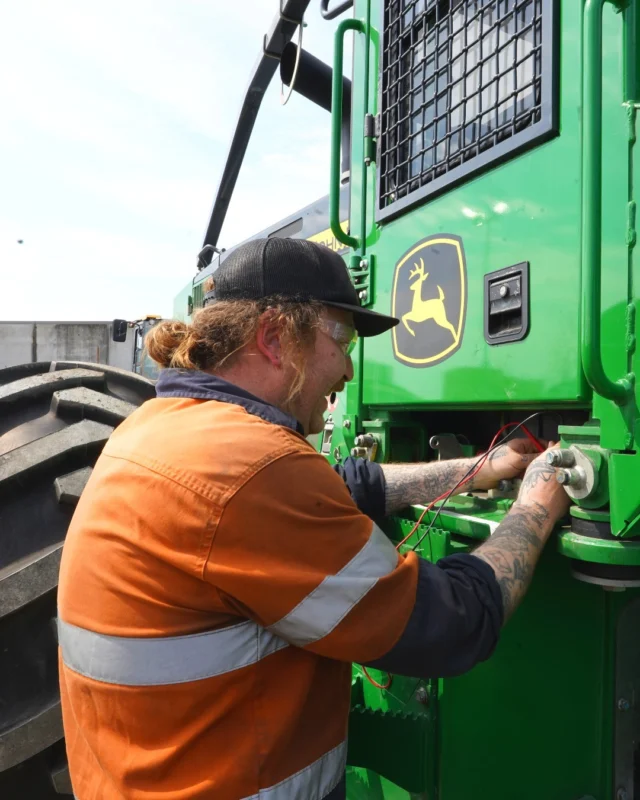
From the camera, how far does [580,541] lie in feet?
4.30

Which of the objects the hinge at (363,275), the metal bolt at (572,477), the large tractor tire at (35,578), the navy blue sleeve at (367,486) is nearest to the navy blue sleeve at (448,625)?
the metal bolt at (572,477)

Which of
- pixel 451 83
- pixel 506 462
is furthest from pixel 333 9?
pixel 506 462

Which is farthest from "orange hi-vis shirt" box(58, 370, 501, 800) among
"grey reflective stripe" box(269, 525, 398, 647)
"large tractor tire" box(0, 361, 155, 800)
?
"large tractor tire" box(0, 361, 155, 800)

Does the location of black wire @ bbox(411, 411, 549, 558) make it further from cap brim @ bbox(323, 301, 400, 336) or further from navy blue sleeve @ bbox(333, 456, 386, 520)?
cap brim @ bbox(323, 301, 400, 336)

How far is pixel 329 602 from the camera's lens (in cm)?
113

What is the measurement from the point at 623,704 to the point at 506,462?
2.03 feet

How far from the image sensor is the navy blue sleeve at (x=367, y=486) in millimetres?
1967

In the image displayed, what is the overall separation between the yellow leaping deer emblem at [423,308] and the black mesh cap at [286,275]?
12.2 inches

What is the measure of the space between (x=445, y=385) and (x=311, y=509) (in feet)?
2.46

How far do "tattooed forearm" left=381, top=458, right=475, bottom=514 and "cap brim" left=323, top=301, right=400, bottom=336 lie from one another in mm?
471

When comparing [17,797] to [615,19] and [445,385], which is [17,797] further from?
[615,19]

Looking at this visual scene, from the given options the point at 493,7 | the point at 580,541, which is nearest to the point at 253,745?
the point at 580,541

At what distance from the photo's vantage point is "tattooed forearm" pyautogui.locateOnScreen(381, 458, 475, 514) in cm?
192

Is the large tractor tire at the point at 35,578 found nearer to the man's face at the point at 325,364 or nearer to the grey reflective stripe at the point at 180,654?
the grey reflective stripe at the point at 180,654
